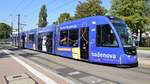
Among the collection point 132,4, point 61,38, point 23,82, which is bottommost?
point 23,82

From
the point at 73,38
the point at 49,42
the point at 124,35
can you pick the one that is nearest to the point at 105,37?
the point at 124,35

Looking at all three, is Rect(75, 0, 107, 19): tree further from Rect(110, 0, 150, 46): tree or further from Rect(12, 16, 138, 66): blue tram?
Rect(12, 16, 138, 66): blue tram

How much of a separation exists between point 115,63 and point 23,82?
6662 millimetres

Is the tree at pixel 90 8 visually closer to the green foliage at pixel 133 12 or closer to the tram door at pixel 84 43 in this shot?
the green foliage at pixel 133 12

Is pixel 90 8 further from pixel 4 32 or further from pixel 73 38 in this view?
pixel 4 32

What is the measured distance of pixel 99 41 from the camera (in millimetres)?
19375

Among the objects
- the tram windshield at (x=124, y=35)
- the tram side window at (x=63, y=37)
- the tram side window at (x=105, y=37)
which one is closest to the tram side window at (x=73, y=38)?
the tram side window at (x=63, y=37)

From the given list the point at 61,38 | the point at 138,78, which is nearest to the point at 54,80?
the point at 138,78

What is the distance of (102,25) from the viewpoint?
19.0 metres

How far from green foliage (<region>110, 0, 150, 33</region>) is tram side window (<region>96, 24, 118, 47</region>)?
153 ft

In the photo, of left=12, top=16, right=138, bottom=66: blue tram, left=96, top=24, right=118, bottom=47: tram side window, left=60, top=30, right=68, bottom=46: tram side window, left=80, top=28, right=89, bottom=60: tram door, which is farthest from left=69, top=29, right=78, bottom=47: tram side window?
left=96, top=24, right=118, bottom=47: tram side window

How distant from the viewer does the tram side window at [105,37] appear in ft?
59.6

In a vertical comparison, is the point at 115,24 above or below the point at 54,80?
above

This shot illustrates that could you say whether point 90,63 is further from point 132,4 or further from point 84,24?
point 132,4
